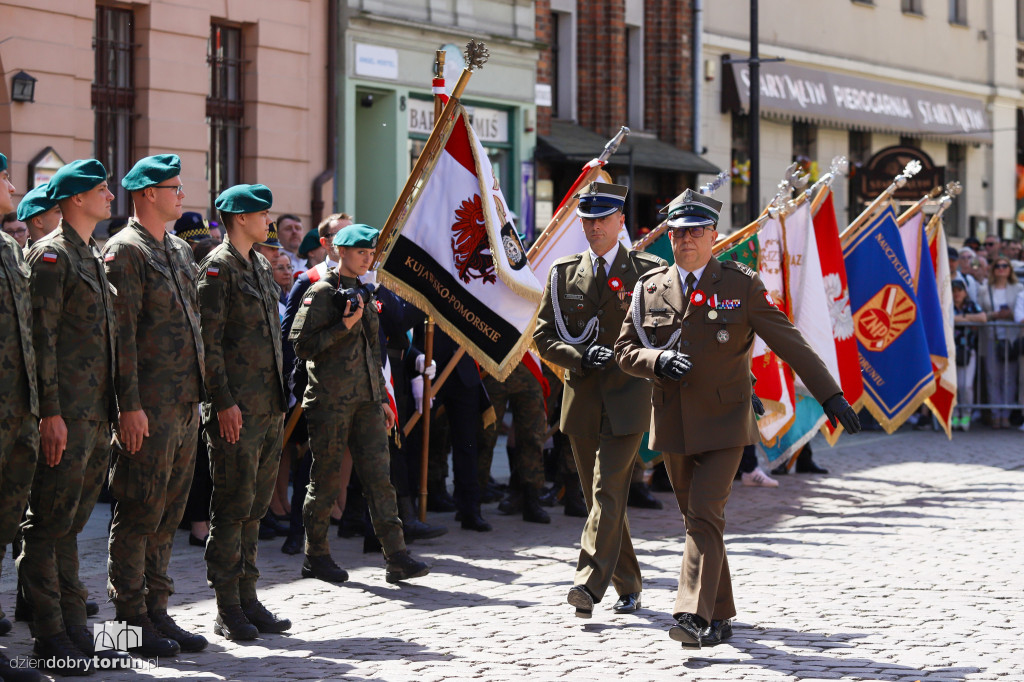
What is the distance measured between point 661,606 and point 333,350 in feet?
7.53

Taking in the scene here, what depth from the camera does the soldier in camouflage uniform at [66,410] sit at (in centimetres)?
660

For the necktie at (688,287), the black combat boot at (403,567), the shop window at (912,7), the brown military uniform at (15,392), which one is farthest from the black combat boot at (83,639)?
the shop window at (912,7)

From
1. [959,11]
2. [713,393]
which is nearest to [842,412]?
[713,393]

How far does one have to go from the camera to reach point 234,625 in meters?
7.56

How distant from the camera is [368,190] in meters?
21.7

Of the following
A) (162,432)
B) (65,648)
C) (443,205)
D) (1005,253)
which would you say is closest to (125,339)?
(162,432)

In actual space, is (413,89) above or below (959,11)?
below

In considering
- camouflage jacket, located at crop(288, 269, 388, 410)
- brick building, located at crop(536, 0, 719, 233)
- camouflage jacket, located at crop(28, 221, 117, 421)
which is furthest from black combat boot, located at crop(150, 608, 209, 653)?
brick building, located at crop(536, 0, 719, 233)

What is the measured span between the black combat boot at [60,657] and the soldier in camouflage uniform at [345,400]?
2.34 m

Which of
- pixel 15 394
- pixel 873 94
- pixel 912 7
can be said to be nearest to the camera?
pixel 15 394

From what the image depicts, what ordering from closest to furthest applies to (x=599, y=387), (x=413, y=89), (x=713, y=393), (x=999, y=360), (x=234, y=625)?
(x=713, y=393)
(x=234, y=625)
(x=599, y=387)
(x=999, y=360)
(x=413, y=89)

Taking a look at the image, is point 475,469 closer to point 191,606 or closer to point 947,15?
point 191,606

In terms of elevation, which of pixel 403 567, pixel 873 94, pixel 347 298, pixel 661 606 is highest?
pixel 873 94

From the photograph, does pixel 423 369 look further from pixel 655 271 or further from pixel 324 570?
pixel 655 271
